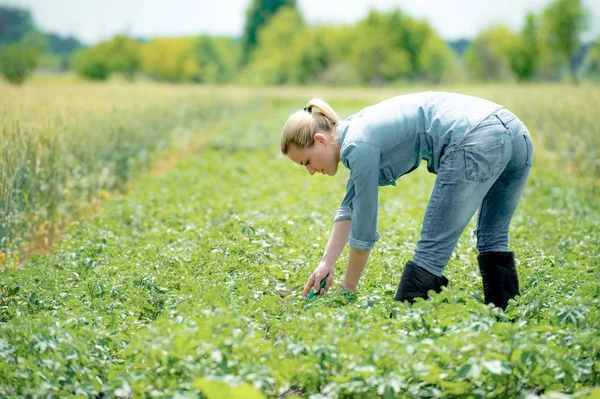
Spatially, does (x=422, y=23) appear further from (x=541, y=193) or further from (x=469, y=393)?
(x=469, y=393)

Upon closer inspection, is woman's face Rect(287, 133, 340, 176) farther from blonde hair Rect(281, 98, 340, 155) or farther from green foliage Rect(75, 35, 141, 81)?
green foliage Rect(75, 35, 141, 81)

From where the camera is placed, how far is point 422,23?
7312 centimetres

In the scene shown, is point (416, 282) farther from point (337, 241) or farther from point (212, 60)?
point (212, 60)

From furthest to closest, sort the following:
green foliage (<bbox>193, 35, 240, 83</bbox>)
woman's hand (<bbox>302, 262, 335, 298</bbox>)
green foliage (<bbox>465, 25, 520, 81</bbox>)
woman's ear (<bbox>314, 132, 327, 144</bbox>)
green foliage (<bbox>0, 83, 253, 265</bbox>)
→ green foliage (<bbox>193, 35, 240, 83</bbox>)
green foliage (<bbox>465, 25, 520, 81</bbox>)
green foliage (<bbox>0, 83, 253, 265</bbox>)
woman's hand (<bbox>302, 262, 335, 298</bbox>)
woman's ear (<bbox>314, 132, 327, 144</bbox>)

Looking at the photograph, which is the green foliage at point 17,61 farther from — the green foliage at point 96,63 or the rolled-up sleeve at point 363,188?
the rolled-up sleeve at point 363,188

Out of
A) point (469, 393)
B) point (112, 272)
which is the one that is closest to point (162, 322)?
point (469, 393)

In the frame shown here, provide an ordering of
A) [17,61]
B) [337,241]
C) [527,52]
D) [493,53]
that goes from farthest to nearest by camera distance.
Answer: [493,53] < [527,52] < [17,61] < [337,241]

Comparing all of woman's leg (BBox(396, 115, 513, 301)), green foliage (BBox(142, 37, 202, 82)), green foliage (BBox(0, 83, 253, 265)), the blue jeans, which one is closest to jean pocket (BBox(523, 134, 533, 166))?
the blue jeans

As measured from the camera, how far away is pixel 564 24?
51.8 metres

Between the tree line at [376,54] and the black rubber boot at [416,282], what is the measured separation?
5230 centimetres

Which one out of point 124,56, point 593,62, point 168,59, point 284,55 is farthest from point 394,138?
point 593,62

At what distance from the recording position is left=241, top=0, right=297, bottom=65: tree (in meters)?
93.1

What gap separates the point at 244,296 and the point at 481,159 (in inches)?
64.2

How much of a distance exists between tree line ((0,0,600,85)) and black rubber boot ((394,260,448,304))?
172 ft
